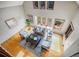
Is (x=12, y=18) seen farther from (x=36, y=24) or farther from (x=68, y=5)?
(x=68, y=5)

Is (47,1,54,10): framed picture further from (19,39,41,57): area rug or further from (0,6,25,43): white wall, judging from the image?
(19,39,41,57): area rug

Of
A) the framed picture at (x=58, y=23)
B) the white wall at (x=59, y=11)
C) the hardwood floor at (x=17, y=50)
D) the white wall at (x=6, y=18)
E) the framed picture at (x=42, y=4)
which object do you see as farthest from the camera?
the framed picture at (x=58, y=23)

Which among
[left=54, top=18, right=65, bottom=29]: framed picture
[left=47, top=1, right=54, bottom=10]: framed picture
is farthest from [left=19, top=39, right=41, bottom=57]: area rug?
[left=47, top=1, right=54, bottom=10]: framed picture

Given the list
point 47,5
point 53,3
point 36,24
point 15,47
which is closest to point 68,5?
point 53,3

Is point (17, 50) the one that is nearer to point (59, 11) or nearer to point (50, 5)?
point (50, 5)

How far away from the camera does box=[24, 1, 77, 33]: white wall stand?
435 centimetres

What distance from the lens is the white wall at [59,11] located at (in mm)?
4350

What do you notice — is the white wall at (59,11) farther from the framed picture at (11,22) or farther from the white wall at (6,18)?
the framed picture at (11,22)

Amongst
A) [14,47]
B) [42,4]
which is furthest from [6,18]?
[42,4]

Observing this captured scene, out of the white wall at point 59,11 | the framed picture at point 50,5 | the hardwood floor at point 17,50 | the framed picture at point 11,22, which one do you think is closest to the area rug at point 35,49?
the hardwood floor at point 17,50

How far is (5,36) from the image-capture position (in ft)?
14.6

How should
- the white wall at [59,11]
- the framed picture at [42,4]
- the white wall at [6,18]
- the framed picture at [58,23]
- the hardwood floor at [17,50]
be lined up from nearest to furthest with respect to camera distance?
1. the hardwood floor at [17,50]
2. the white wall at [6,18]
3. the white wall at [59,11]
4. the framed picture at [42,4]
5. the framed picture at [58,23]

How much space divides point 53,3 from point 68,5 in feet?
3.26

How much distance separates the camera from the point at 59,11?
4727 millimetres
